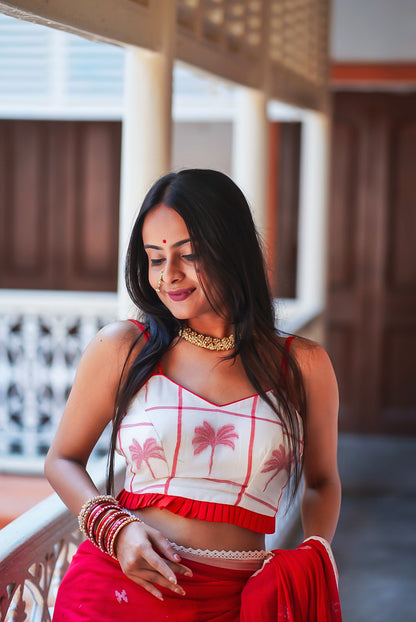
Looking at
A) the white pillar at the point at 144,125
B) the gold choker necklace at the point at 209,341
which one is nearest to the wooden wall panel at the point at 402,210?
the white pillar at the point at 144,125

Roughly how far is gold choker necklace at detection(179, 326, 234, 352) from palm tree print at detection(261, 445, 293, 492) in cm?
25

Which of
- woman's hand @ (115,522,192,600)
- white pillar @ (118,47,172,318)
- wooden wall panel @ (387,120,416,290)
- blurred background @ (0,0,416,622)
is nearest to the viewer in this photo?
woman's hand @ (115,522,192,600)

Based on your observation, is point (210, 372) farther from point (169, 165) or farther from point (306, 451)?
point (169, 165)

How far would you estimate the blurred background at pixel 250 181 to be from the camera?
2.87 meters

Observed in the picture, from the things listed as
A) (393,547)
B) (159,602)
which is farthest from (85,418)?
(393,547)

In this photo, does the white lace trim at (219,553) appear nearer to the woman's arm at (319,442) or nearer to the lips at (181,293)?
the woman's arm at (319,442)

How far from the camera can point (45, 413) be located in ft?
18.5

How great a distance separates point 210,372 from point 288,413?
180 millimetres

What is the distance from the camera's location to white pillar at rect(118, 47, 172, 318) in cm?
264

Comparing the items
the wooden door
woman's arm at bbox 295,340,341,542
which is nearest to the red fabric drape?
woman's arm at bbox 295,340,341,542

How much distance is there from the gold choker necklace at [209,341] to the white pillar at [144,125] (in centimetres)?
90

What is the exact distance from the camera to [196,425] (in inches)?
64.1

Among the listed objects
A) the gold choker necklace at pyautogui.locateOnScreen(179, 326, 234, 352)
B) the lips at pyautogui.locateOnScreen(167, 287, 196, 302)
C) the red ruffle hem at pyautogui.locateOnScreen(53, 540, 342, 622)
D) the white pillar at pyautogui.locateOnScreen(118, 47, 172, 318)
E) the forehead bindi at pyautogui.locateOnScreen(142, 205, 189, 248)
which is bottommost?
the red ruffle hem at pyautogui.locateOnScreen(53, 540, 342, 622)

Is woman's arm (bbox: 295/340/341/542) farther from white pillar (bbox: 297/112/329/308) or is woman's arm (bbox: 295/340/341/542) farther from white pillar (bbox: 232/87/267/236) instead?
white pillar (bbox: 297/112/329/308)
